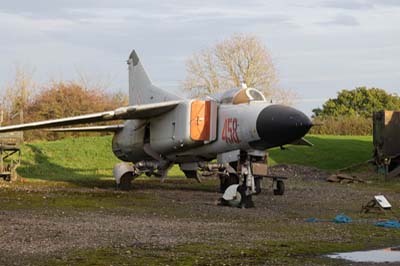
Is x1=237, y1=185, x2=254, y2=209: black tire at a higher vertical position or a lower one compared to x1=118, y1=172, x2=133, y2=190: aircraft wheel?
higher

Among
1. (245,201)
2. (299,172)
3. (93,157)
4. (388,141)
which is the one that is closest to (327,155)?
(299,172)

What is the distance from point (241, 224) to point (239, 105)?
6719mm

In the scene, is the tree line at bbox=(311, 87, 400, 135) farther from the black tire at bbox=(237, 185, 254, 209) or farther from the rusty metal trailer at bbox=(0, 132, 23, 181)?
the black tire at bbox=(237, 185, 254, 209)

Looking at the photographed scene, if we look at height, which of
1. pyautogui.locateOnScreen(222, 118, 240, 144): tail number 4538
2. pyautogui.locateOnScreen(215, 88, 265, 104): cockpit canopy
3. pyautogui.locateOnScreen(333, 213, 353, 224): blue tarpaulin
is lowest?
pyautogui.locateOnScreen(333, 213, 353, 224): blue tarpaulin

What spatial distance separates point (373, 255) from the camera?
10703mm

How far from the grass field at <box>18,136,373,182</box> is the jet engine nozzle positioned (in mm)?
12453

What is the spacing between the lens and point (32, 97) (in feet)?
208

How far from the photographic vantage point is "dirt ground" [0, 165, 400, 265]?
9.98m

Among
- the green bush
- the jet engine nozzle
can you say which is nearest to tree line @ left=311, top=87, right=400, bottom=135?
the green bush

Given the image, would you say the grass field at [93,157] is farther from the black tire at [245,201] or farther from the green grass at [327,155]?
the black tire at [245,201]

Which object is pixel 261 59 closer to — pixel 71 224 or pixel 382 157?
pixel 382 157

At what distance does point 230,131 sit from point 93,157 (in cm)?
1775

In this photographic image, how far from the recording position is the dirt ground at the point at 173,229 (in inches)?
393

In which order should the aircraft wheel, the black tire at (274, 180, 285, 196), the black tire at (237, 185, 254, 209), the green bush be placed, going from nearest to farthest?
1. the black tire at (237, 185, 254, 209)
2. the black tire at (274, 180, 285, 196)
3. the aircraft wheel
4. the green bush
